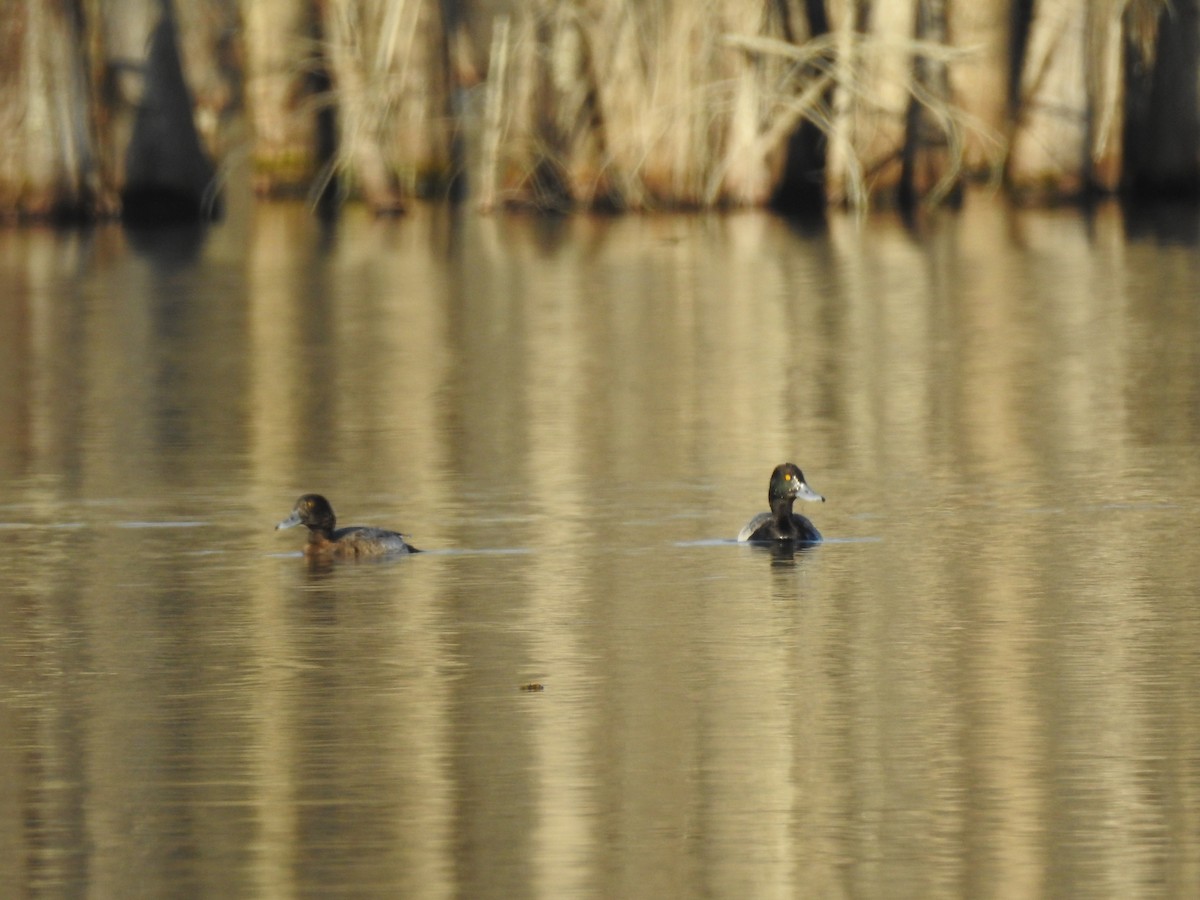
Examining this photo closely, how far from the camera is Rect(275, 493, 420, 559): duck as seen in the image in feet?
38.7

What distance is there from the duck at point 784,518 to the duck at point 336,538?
4.46ft

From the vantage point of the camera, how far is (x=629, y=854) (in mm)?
7219

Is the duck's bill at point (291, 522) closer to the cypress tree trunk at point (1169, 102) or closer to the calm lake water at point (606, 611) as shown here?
the calm lake water at point (606, 611)

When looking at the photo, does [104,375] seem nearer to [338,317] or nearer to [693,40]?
[338,317]

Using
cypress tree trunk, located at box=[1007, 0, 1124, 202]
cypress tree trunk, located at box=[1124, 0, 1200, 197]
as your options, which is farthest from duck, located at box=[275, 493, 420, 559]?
cypress tree trunk, located at box=[1124, 0, 1200, 197]

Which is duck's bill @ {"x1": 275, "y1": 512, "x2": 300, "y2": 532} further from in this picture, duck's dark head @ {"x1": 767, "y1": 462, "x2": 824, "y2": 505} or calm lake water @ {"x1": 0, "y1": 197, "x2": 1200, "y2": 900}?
duck's dark head @ {"x1": 767, "y1": 462, "x2": 824, "y2": 505}

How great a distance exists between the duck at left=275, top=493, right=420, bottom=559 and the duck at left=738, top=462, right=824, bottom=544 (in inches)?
53.6

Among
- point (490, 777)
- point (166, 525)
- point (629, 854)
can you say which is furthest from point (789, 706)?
point (166, 525)

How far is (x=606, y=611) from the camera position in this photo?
34.6 ft

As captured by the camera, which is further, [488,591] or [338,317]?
[338,317]

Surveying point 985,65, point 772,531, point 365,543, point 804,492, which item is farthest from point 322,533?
point 985,65

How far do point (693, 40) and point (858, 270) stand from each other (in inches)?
365

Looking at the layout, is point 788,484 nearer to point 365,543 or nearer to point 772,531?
point 772,531

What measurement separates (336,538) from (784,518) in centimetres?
170
